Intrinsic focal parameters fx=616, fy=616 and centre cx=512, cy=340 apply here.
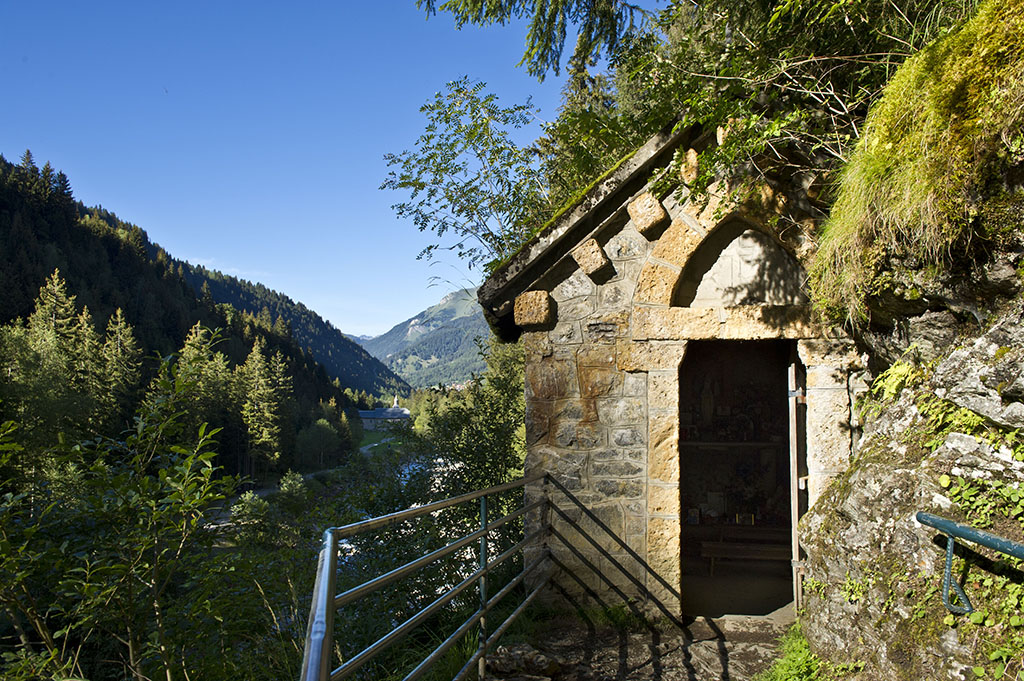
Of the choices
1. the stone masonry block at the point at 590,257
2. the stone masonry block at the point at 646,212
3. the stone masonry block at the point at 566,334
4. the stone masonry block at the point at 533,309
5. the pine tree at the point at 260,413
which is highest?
the stone masonry block at the point at 646,212

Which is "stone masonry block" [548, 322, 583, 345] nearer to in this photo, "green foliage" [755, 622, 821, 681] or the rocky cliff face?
the rocky cliff face

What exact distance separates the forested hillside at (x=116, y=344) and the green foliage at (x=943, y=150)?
23.3 meters

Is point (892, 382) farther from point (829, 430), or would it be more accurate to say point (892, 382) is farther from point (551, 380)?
point (551, 380)

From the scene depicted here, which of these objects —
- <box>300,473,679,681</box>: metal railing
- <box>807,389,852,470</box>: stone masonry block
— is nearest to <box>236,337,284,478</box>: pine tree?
<box>300,473,679,681</box>: metal railing

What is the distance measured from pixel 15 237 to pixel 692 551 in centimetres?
7318

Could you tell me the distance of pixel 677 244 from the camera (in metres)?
4.48

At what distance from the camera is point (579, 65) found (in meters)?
13.0

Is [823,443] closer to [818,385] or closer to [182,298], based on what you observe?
[818,385]

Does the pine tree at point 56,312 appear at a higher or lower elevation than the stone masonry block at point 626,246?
higher

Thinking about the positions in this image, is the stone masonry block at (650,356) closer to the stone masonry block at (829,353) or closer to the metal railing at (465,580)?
the stone masonry block at (829,353)

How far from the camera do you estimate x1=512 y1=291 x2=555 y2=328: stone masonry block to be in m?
4.62

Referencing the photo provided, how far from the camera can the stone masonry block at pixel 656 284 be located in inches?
176

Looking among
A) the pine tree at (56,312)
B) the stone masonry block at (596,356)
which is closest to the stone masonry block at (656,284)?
the stone masonry block at (596,356)

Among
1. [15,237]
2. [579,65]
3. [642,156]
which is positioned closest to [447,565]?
[642,156]
